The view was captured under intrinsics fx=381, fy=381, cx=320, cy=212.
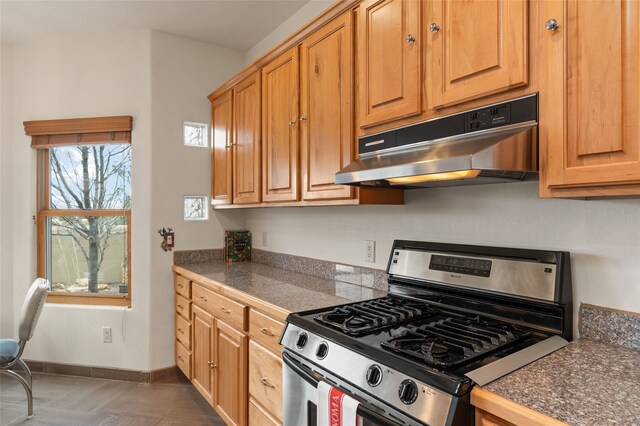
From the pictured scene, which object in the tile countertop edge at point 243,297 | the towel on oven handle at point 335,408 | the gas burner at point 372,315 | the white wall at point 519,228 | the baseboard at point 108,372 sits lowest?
the baseboard at point 108,372

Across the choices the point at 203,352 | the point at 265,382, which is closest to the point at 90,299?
the point at 203,352

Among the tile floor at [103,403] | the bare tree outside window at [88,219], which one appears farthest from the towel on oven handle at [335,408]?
the bare tree outside window at [88,219]

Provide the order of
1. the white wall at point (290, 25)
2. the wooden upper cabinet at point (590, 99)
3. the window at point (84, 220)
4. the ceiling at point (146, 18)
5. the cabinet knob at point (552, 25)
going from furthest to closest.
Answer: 1. the window at point (84, 220)
2. the ceiling at point (146, 18)
3. the white wall at point (290, 25)
4. the cabinet knob at point (552, 25)
5. the wooden upper cabinet at point (590, 99)

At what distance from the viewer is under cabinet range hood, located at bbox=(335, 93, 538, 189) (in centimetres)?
111

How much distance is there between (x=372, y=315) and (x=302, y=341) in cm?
29

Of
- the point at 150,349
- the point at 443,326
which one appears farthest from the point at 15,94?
the point at 443,326

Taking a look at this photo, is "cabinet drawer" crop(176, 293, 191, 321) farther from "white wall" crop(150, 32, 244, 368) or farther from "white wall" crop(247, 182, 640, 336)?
"white wall" crop(247, 182, 640, 336)

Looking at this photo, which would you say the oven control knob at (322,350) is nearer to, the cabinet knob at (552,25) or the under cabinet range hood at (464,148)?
the under cabinet range hood at (464,148)

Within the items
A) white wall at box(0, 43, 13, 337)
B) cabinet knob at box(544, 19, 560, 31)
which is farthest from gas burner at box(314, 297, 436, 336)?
white wall at box(0, 43, 13, 337)

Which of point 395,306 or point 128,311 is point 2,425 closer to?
point 128,311

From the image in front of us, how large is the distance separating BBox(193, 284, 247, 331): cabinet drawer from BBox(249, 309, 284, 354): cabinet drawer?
0.09 metres

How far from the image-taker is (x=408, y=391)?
3.35 ft

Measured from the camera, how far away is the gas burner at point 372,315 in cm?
136

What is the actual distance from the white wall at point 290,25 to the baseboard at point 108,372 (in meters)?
2.80
